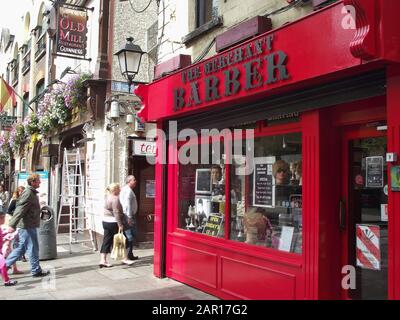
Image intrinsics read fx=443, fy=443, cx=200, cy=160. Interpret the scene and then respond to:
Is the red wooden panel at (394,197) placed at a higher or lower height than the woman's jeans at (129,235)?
higher

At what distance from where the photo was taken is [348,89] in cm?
432

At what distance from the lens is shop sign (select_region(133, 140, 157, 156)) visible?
34.7 feet

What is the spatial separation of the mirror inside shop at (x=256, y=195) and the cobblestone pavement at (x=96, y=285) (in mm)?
994

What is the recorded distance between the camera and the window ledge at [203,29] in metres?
6.50

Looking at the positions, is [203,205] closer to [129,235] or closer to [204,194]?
[204,194]

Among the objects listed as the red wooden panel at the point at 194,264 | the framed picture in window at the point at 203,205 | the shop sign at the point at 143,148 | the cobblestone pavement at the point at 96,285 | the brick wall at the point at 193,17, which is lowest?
the cobblestone pavement at the point at 96,285

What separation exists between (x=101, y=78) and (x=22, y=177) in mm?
5923

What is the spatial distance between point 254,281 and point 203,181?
6.57ft

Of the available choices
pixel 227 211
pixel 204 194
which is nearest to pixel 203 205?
pixel 204 194

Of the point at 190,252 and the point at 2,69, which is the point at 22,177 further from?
the point at 2,69

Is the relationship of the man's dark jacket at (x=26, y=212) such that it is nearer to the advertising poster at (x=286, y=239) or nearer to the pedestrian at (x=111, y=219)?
the pedestrian at (x=111, y=219)

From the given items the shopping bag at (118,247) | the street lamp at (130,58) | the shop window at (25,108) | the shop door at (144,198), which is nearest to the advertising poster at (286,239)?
the shopping bag at (118,247)

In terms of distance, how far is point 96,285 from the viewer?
274 inches

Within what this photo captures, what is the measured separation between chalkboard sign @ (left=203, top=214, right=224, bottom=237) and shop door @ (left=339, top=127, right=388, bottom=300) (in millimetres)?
2156
